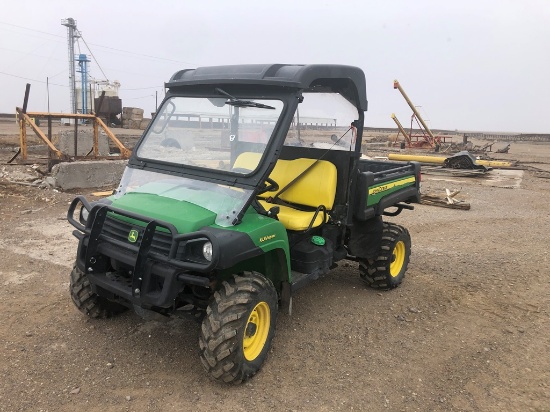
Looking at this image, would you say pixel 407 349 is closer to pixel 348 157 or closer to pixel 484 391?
pixel 484 391

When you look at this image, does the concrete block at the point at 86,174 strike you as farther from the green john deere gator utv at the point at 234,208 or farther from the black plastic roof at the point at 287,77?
the black plastic roof at the point at 287,77

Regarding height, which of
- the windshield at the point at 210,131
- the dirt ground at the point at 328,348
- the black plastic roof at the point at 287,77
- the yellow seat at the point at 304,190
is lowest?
the dirt ground at the point at 328,348

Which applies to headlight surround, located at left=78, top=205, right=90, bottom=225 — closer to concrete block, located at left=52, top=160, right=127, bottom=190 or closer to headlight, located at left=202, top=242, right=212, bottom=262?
headlight, located at left=202, top=242, right=212, bottom=262

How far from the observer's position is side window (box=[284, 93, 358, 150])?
438 centimetres

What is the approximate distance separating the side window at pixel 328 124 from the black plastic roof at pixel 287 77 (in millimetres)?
114

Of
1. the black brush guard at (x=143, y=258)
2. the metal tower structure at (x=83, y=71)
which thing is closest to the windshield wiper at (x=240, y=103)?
the black brush guard at (x=143, y=258)

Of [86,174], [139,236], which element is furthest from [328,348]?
[86,174]

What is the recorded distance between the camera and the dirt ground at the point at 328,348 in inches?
124

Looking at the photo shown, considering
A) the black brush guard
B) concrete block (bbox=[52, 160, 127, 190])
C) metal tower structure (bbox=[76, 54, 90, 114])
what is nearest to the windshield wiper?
the black brush guard

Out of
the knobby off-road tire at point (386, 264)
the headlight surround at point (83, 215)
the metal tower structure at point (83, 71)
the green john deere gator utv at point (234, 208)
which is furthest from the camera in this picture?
the metal tower structure at point (83, 71)

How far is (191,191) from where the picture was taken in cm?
355

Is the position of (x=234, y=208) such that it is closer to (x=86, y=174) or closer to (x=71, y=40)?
(x=86, y=174)

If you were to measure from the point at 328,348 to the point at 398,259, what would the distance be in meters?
1.90

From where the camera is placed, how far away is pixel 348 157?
14.3ft
